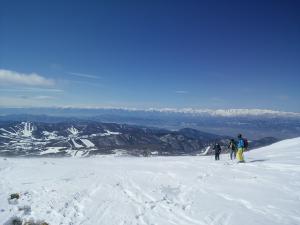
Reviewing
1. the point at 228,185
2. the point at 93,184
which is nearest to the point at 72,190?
the point at 93,184

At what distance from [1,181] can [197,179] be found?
14.3 metres

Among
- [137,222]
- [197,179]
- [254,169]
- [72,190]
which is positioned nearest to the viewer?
[137,222]

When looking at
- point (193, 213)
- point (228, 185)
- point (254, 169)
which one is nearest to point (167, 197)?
point (193, 213)

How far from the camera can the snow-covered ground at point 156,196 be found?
492 inches

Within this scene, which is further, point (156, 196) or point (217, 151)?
point (217, 151)

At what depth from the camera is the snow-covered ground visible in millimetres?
12484

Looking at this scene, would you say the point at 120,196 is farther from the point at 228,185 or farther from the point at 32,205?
the point at 228,185

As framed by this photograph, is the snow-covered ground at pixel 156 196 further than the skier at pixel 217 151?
No

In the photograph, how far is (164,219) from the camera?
1234 cm

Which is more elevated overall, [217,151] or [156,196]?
[217,151]

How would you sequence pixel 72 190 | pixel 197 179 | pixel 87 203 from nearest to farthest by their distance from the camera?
pixel 87 203, pixel 72 190, pixel 197 179

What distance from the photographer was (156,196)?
15797 millimetres

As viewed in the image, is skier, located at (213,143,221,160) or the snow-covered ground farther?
skier, located at (213,143,221,160)

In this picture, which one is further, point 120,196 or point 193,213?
point 120,196
